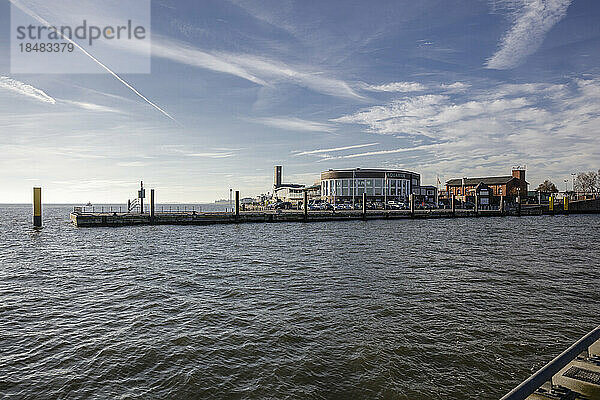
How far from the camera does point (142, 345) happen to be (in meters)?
10.6

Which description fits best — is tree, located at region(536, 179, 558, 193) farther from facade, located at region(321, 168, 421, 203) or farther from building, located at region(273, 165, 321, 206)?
building, located at region(273, 165, 321, 206)

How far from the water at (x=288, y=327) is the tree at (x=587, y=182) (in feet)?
507

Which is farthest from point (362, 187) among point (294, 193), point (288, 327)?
point (288, 327)

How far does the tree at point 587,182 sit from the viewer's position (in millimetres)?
145875

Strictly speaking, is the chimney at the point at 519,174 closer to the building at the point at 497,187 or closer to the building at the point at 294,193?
the building at the point at 497,187

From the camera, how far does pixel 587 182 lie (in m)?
148

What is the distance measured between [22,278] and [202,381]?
17.3 metres

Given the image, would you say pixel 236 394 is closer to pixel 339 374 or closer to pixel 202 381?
pixel 202 381

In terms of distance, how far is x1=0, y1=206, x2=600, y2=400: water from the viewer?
8.52m

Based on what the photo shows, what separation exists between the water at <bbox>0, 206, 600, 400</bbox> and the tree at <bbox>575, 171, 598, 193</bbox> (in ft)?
507

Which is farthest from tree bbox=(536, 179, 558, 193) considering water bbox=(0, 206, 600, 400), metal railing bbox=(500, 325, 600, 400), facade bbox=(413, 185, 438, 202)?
metal railing bbox=(500, 325, 600, 400)

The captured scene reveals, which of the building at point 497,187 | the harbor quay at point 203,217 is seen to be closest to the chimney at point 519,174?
the building at point 497,187

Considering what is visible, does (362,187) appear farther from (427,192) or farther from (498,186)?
(498,186)

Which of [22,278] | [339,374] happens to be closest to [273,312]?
[339,374]
